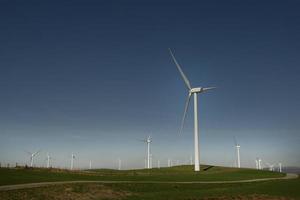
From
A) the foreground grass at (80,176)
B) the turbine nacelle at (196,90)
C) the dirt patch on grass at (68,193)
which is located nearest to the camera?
the dirt patch on grass at (68,193)

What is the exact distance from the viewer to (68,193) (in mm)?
44688

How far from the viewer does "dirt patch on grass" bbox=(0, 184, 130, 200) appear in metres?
40.5

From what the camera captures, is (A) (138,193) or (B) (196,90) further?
(B) (196,90)

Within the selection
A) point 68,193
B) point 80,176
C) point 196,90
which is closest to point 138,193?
point 68,193

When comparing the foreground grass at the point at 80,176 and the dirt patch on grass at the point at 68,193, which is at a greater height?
the foreground grass at the point at 80,176

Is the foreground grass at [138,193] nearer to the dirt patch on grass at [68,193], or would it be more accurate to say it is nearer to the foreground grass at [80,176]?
the dirt patch on grass at [68,193]

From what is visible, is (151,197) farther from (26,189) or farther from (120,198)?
(26,189)

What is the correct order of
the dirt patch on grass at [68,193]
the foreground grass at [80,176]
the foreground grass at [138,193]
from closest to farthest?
1. the dirt patch on grass at [68,193]
2. the foreground grass at [138,193]
3. the foreground grass at [80,176]

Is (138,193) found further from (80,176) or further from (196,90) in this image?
(196,90)

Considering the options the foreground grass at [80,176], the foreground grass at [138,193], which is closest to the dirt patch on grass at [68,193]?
the foreground grass at [138,193]

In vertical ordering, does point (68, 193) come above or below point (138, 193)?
above

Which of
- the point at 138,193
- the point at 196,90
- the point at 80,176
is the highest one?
the point at 196,90

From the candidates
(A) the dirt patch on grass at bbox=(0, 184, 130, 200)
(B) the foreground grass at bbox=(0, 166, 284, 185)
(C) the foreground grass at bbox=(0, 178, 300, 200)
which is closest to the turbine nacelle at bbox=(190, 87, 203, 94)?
(B) the foreground grass at bbox=(0, 166, 284, 185)

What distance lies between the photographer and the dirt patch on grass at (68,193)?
4048 centimetres
